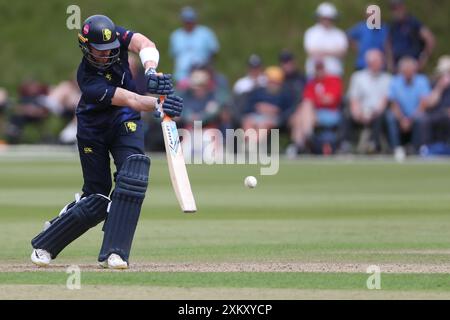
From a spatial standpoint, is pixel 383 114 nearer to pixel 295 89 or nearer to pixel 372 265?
pixel 295 89

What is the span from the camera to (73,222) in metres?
9.59

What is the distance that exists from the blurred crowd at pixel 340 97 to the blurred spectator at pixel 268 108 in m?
0.02

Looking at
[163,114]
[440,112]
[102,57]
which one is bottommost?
[163,114]

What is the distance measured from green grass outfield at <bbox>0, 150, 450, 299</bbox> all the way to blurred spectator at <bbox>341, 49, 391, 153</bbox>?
269 centimetres

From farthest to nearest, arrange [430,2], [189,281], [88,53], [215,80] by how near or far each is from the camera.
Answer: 1. [430,2]
2. [215,80]
3. [88,53]
4. [189,281]

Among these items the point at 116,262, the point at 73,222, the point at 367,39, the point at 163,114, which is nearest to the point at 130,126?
the point at 163,114

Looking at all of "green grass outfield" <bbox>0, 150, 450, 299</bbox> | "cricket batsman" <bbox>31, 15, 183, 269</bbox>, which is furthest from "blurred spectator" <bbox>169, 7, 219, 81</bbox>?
"cricket batsman" <bbox>31, 15, 183, 269</bbox>

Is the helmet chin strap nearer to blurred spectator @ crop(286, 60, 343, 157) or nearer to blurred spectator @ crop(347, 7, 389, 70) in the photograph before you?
blurred spectator @ crop(286, 60, 343, 157)

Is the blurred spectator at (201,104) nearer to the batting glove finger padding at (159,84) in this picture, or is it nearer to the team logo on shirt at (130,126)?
the team logo on shirt at (130,126)

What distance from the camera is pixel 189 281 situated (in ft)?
28.3

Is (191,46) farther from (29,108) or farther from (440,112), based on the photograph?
(440,112)

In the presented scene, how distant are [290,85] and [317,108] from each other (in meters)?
0.84
